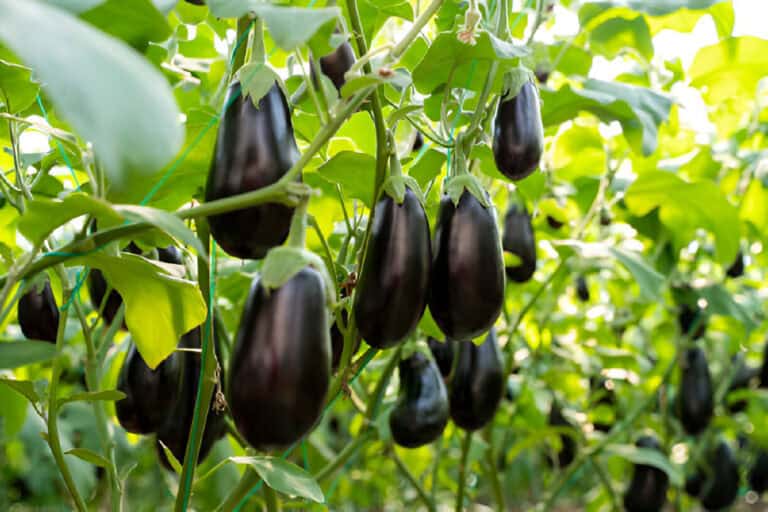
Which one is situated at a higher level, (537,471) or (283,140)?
(283,140)

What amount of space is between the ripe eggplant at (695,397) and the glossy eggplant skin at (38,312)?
1.26 m

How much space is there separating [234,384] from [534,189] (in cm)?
68

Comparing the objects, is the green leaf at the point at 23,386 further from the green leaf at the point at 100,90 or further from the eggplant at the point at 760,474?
the eggplant at the point at 760,474

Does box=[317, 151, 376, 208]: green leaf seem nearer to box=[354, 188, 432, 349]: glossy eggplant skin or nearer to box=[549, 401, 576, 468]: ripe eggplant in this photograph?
box=[354, 188, 432, 349]: glossy eggplant skin

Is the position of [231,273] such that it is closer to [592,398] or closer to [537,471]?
[592,398]

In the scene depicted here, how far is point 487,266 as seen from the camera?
1.67 ft

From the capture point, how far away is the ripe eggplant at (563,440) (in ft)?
5.41

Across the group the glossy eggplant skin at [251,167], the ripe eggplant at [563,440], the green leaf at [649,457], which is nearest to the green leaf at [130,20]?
the glossy eggplant skin at [251,167]

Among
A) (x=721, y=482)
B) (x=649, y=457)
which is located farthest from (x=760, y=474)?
(x=649, y=457)

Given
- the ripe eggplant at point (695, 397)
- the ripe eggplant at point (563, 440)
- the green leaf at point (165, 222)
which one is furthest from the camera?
the ripe eggplant at point (563, 440)

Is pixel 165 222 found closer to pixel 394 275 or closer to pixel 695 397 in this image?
pixel 394 275

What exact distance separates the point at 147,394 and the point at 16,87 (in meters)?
0.28

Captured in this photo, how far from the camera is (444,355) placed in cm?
99

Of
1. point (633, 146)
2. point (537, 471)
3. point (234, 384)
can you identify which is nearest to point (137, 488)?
point (537, 471)
